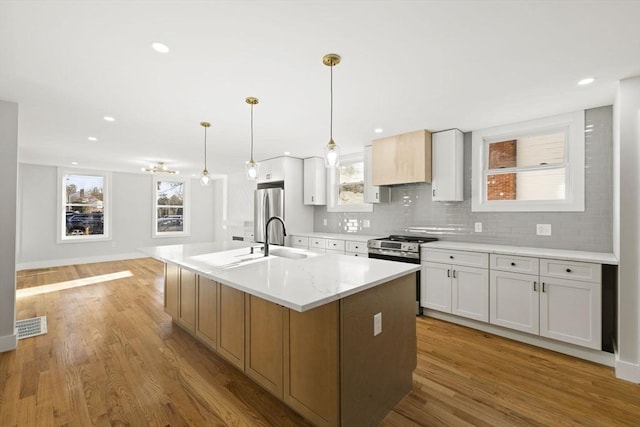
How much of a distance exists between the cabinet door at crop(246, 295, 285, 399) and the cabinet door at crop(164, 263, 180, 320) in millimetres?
1431

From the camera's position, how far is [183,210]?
847 cm

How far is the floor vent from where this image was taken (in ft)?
9.84

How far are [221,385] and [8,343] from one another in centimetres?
226

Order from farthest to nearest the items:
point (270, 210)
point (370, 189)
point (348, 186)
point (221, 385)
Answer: point (270, 210) → point (348, 186) → point (370, 189) → point (221, 385)

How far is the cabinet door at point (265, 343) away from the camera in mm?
1868

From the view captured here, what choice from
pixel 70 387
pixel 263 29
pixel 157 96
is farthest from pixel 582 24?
pixel 70 387

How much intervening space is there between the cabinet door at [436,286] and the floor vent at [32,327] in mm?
4283

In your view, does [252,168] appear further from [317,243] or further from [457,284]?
[457,284]

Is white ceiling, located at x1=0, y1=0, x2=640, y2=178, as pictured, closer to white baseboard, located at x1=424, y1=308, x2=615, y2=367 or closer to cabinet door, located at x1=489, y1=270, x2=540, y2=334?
cabinet door, located at x1=489, y1=270, x2=540, y2=334

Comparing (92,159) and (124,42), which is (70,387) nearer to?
(124,42)

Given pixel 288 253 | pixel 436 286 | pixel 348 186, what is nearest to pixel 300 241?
pixel 348 186

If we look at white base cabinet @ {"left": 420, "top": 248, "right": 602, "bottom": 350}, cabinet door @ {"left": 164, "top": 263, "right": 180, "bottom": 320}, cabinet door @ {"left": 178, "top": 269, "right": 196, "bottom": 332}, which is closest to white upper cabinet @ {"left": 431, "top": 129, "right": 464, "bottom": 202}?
white base cabinet @ {"left": 420, "top": 248, "right": 602, "bottom": 350}

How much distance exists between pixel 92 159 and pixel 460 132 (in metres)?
6.61

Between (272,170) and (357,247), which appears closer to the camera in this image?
(357,247)
